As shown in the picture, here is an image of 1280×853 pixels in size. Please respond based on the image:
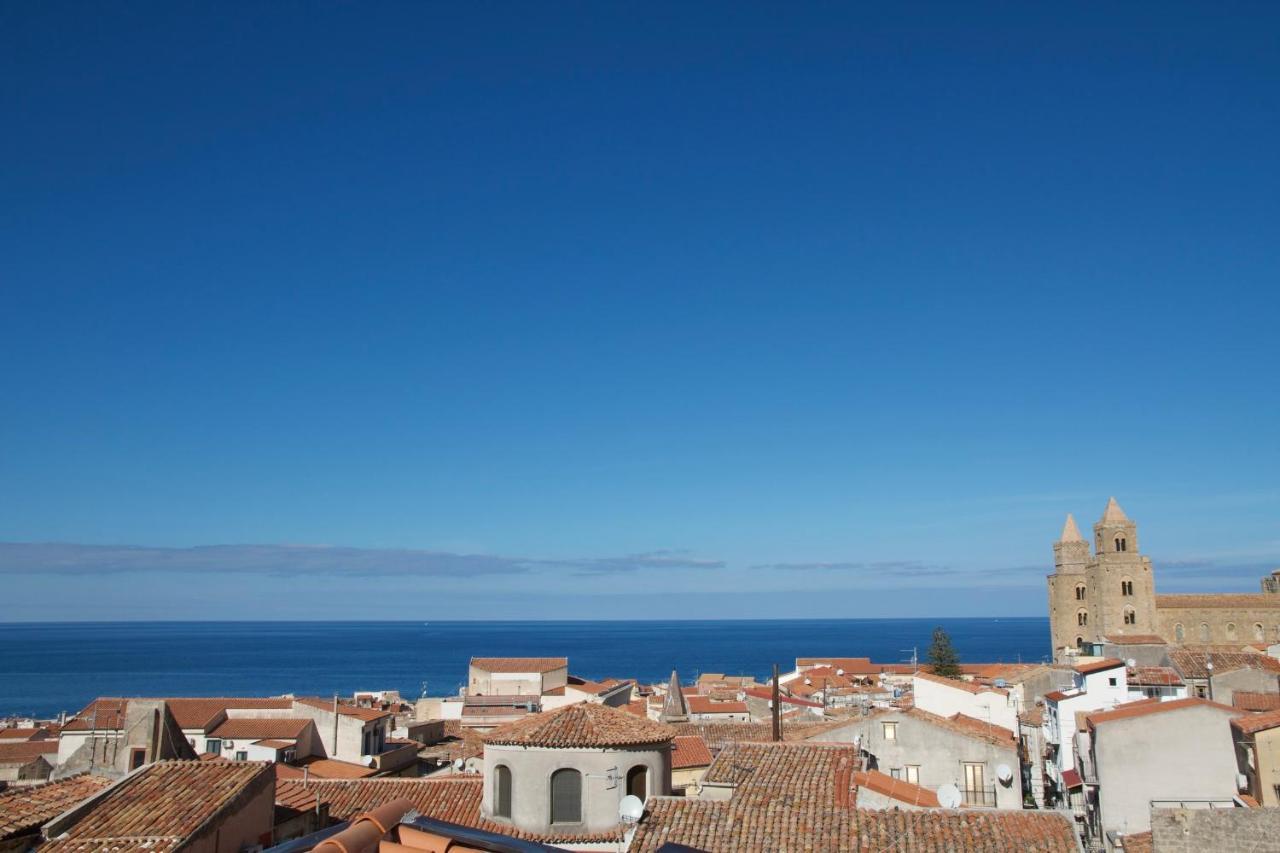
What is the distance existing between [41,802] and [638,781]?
36.7ft

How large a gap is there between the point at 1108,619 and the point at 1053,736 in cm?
6524

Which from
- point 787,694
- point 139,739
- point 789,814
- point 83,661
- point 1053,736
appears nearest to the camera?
point 789,814

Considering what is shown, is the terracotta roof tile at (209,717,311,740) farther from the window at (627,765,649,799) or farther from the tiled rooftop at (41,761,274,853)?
the tiled rooftop at (41,761,274,853)

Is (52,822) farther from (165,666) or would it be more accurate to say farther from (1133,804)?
(165,666)

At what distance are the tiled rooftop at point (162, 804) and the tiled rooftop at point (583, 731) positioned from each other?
5815 millimetres

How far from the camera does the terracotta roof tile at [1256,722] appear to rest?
2408 cm

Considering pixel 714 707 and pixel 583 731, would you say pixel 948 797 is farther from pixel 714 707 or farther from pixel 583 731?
pixel 714 707

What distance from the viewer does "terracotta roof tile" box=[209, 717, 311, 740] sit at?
4097 cm

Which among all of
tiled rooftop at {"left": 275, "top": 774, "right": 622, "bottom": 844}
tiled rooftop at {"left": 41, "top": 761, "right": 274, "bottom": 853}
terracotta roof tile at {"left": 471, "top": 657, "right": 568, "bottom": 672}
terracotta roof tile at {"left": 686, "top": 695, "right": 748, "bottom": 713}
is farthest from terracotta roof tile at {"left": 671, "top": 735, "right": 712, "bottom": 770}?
terracotta roof tile at {"left": 471, "top": 657, "right": 568, "bottom": 672}

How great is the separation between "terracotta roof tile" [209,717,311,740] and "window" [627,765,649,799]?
76.9 feet

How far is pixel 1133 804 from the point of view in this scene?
86.1ft

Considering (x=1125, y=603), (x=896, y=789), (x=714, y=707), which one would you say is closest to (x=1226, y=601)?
(x=1125, y=603)

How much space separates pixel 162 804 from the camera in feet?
51.1

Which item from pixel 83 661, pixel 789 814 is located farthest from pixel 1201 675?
pixel 83 661
